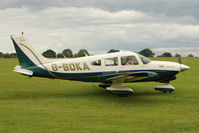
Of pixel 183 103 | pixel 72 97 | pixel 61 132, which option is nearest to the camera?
pixel 61 132

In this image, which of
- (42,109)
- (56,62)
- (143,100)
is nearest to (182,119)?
(143,100)

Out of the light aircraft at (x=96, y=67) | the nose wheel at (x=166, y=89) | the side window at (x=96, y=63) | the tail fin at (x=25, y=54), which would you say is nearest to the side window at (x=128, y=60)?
the light aircraft at (x=96, y=67)

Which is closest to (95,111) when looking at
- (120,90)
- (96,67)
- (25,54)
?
(120,90)

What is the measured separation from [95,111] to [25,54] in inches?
225

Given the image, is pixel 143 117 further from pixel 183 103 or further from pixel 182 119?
pixel 183 103

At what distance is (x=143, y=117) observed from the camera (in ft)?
27.9

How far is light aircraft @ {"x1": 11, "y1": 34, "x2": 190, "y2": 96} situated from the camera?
1216 centimetres

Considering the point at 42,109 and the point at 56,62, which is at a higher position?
the point at 56,62

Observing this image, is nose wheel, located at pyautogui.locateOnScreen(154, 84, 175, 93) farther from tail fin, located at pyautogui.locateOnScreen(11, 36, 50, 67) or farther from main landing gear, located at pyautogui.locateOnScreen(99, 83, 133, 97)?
tail fin, located at pyautogui.locateOnScreen(11, 36, 50, 67)

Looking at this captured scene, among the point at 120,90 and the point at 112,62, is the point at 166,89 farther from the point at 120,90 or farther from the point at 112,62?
the point at 112,62

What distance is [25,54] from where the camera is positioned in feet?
41.1

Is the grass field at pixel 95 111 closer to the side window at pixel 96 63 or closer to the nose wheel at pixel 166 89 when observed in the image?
the nose wheel at pixel 166 89

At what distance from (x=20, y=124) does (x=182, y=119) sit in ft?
19.0

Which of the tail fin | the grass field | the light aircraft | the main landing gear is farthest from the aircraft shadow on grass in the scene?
the tail fin
